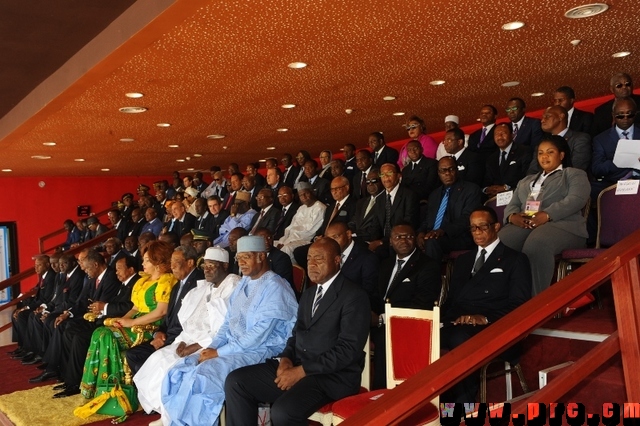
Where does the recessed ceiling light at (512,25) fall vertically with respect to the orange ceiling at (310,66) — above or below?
below

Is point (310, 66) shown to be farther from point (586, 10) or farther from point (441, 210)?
point (586, 10)

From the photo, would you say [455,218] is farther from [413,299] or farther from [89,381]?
[89,381]

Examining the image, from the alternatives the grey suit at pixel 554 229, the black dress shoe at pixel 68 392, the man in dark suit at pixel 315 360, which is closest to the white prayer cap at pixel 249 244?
the man in dark suit at pixel 315 360

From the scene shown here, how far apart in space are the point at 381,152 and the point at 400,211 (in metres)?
1.81

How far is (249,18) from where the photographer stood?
387 centimetres

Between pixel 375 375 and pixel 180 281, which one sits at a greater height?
pixel 180 281

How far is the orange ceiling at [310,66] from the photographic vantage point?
3.92m

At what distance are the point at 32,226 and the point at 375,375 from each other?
43.1 feet

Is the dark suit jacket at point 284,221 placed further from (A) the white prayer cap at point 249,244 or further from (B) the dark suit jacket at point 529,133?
(A) the white prayer cap at point 249,244

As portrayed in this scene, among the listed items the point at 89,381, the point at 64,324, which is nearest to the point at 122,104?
the point at 64,324

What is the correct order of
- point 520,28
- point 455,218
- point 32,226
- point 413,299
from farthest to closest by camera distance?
1. point 32,226
2. point 455,218
3. point 520,28
4. point 413,299

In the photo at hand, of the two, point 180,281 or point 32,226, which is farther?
point 32,226

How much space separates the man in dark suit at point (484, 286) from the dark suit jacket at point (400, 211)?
144 centimetres

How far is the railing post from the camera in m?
1.66
